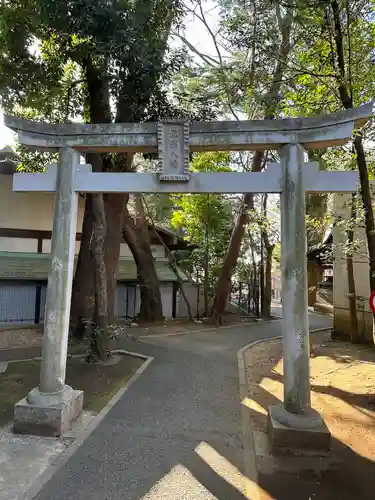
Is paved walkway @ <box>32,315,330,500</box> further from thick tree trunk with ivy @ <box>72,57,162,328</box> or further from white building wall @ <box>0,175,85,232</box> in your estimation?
white building wall @ <box>0,175,85,232</box>

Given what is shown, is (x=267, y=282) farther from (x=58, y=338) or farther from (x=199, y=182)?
(x=58, y=338)

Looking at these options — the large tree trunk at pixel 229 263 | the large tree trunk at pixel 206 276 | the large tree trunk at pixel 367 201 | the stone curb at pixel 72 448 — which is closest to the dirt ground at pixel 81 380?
the stone curb at pixel 72 448

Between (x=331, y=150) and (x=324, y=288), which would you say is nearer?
(x=331, y=150)

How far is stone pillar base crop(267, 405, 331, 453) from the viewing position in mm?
5117

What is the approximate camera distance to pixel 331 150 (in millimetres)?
11453

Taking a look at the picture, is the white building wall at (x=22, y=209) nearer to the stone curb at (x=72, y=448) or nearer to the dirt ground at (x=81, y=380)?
the dirt ground at (x=81, y=380)

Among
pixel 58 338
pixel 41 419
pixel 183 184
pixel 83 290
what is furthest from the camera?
pixel 83 290

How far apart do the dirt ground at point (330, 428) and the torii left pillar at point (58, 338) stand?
299 centimetres

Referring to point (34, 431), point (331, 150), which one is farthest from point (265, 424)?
point (331, 150)

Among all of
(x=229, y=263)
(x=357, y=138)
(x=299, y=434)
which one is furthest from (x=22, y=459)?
(x=229, y=263)

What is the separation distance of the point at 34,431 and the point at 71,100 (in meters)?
11.0

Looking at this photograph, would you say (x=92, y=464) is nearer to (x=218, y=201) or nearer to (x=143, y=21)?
(x=143, y=21)

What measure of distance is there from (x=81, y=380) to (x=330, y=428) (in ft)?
17.0

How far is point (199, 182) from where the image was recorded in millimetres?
6012
